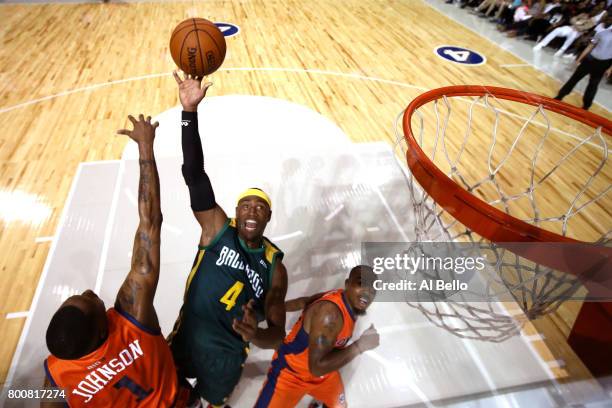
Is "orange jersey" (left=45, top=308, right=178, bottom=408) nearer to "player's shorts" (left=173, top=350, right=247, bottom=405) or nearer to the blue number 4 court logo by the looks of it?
"player's shorts" (left=173, top=350, right=247, bottom=405)

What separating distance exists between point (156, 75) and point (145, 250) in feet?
17.2

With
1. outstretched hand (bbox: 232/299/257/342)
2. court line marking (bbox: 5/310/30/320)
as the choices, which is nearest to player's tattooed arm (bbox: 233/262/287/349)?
outstretched hand (bbox: 232/299/257/342)

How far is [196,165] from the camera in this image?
2.10 m

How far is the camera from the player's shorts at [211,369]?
1975 millimetres

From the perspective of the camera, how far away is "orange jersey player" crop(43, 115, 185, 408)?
1428mm

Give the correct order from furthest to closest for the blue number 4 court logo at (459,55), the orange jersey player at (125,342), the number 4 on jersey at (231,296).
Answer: the blue number 4 court logo at (459,55), the number 4 on jersey at (231,296), the orange jersey player at (125,342)

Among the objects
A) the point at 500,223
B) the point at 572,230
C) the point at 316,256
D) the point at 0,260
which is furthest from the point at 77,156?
the point at 572,230

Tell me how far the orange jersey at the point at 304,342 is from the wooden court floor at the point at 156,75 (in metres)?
1.85

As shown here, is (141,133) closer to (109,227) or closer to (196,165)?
(196,165)

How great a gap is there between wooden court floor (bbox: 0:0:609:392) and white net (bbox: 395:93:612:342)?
54 centimetres

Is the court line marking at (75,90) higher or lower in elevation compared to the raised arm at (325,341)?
lower

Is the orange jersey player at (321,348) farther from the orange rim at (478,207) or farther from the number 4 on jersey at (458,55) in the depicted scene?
the number 4 on jersey at (458,55)

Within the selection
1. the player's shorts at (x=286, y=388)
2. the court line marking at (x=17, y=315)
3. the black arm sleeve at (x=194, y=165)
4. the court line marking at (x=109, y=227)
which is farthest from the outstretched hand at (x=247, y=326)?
the court line marking at (x=17, y=315)

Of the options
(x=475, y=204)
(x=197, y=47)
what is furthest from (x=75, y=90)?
(x=475, y=204)
